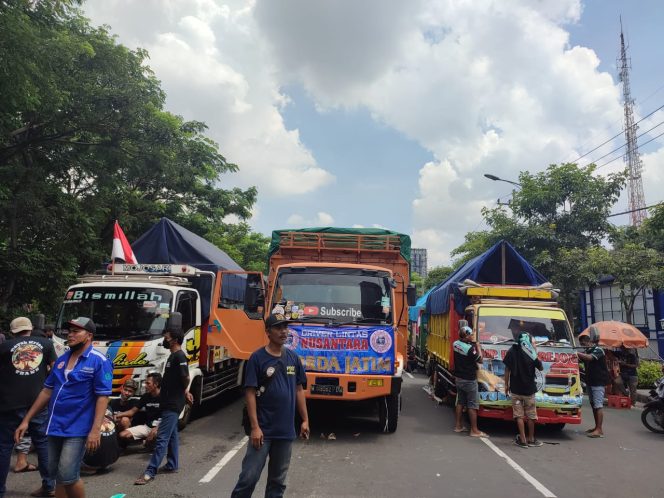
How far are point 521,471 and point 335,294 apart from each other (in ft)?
11.5

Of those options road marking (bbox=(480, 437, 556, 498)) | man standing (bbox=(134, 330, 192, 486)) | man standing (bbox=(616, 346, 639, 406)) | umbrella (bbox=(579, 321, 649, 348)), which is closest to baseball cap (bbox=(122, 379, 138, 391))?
man standing (bbox=(134, 330, 192, 486))

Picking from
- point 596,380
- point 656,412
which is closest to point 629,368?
point 656,412

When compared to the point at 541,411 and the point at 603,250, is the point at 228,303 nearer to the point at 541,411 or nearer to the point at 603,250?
the point at 541,411

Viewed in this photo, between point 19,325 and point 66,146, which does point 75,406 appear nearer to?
point 19,325

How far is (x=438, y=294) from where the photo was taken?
521 inches

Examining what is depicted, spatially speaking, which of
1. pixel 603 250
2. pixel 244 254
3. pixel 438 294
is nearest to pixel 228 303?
pixel 438 294

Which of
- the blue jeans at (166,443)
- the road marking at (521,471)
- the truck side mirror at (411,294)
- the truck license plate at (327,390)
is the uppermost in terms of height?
the truck side mirror at (411,294)

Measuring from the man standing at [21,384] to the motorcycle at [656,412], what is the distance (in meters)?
9.38

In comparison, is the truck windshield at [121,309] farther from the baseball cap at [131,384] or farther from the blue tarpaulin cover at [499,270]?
the blue tarpaulin cover at [499,270]

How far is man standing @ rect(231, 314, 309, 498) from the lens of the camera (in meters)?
3.97

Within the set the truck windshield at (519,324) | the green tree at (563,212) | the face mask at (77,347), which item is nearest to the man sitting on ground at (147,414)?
the face mask at (77,347)

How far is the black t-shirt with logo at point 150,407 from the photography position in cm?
703

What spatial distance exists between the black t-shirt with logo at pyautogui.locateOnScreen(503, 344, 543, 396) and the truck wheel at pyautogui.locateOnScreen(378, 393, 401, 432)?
1.77 meters

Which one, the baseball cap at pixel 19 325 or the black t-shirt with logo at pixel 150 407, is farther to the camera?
the black t-shirt with logo at pixel 150 407
